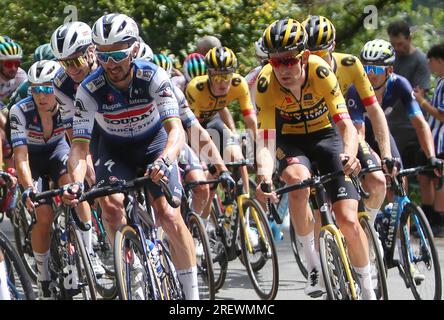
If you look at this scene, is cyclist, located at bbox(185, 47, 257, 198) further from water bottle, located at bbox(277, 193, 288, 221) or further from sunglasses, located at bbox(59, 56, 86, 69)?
sunglasses, located at bbox(59, 56, 86, 69)

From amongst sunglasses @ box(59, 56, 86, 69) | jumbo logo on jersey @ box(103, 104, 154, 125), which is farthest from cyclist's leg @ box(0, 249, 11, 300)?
sunglasses @ box(59, 56, 86, 69)

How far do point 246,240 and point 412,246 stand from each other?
1425 mm

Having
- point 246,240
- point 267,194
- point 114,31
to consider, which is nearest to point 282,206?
point 246,240

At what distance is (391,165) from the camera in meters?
7.66

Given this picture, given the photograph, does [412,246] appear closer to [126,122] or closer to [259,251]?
[259,251]

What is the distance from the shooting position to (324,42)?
850 centimetres

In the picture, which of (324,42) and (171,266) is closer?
(171,266)

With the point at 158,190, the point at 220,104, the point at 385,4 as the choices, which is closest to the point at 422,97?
the point at 220,104

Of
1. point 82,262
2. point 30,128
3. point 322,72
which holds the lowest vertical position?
point 82,262

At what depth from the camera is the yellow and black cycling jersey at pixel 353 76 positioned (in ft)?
26.3

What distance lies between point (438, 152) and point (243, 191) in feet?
8.80

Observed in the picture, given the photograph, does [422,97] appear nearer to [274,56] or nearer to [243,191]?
[243,191]

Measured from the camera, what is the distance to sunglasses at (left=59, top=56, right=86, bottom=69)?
8211 millimetres

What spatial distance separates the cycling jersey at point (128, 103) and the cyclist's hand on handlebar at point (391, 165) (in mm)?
1587
